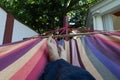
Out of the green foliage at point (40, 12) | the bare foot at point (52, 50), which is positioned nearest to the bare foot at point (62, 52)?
the bare foot at point (52, 50)

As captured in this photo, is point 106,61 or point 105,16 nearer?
point 106,61

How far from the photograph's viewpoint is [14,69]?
143 centimetres

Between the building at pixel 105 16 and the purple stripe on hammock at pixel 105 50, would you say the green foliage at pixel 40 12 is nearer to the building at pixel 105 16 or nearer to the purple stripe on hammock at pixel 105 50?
the building at pixel 105 16

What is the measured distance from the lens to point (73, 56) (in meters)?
1.77

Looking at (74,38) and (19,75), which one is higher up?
(74,38)

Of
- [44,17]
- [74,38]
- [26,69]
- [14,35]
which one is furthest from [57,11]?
[26,69]

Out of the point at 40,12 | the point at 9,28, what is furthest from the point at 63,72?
the point at 40,12

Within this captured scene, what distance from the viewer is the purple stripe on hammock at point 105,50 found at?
162 cm

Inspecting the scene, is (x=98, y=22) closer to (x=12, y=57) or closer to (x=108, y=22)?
(x=108, y=22)

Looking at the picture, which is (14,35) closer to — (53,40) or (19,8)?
(53,40)

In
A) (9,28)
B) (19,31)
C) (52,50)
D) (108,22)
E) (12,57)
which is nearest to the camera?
(12,57)

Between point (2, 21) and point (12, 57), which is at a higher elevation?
point (2, 21)

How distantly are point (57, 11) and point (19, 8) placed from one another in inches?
53.0

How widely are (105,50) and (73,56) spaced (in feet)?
0.70
